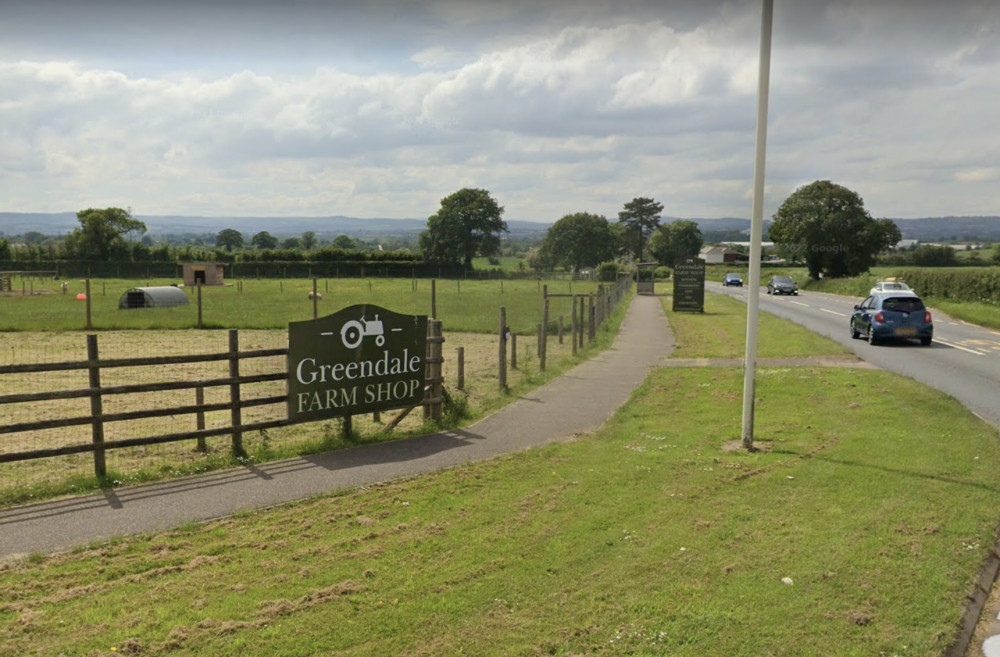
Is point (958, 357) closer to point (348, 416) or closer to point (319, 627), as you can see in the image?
point (348, 416)

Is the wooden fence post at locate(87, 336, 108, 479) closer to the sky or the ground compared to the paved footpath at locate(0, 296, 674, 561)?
closer to the sky

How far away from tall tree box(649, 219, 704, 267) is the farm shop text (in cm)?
14270

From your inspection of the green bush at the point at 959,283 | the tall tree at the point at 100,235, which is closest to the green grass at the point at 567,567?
the green bush at the point at 959,283

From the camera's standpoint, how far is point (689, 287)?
41062 mm

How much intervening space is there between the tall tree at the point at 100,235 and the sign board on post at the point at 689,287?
7441 centimetres

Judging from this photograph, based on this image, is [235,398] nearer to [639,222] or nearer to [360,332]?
[360,332]

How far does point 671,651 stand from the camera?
4.59 m

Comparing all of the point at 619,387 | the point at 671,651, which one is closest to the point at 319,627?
the point at 671,651

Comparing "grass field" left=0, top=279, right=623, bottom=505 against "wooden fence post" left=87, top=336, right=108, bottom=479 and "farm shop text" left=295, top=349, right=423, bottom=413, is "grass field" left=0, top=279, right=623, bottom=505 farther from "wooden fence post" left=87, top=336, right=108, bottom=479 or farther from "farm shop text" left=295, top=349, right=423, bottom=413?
"farm shop text" left=295, top=349, right=423, bottom=413

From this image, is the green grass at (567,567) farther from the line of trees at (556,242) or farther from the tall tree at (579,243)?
the tall tree at (579,243)

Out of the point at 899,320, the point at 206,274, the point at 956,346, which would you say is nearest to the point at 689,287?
the point at 899,320

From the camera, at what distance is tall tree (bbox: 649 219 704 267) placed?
15162 cm

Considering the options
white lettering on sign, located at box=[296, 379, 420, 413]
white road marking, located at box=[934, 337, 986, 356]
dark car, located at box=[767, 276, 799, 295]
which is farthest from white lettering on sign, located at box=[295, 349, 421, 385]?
dark car, located at box=[767, 276, 799, 295]

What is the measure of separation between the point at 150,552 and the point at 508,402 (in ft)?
25.2
